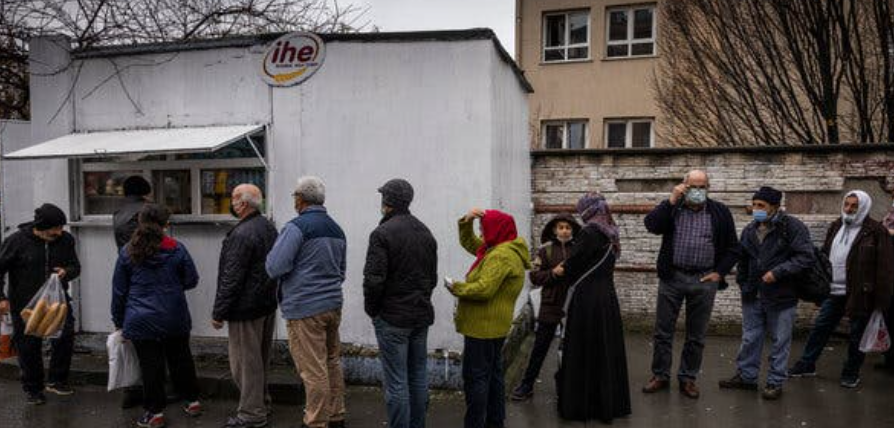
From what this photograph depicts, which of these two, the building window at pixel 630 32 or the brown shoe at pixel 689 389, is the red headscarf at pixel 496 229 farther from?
the building window at pixel 630 32

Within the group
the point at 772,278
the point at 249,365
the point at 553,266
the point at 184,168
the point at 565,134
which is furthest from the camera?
the point at 565,134

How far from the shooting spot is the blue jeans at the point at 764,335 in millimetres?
5434

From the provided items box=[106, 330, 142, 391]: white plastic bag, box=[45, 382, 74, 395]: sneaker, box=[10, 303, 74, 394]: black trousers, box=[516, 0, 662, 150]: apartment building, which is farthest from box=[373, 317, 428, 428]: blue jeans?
box=[516, 0, 662, 150]: apartment building

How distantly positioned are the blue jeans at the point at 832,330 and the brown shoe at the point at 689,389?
1429 mm

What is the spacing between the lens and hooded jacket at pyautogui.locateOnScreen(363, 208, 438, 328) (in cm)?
420

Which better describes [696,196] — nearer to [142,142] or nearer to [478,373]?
[478,373]

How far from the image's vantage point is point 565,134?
16.6 meters

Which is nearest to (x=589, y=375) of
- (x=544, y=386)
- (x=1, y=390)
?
(x=544, y=386)

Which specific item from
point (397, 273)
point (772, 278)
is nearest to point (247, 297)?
point (397, 273)

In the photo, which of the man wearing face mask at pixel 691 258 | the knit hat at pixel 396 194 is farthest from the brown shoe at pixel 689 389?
the knit hat at pixel 396 194

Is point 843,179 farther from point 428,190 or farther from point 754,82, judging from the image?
point 428,190

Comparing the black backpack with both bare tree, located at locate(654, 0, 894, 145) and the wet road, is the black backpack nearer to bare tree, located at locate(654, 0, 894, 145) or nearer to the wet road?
the wet road

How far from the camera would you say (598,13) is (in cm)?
1620

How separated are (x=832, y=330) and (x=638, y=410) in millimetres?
2292
